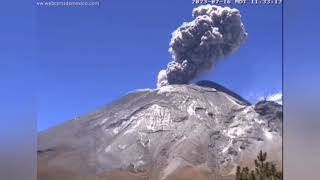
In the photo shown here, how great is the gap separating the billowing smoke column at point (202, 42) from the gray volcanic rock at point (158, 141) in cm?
14

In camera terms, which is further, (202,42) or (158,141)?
→ (202,42)

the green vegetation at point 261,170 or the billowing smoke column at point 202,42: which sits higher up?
the billowing smoke column at point 202,42

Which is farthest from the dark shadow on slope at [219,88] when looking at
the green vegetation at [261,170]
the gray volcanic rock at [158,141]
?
the green vegetation at [261,170]

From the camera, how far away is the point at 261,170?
11.5ft

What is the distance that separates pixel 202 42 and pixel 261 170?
3.02 ft

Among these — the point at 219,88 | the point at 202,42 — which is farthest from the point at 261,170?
the point at 202,42

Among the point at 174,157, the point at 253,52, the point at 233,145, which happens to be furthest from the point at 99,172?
the point at 253,52

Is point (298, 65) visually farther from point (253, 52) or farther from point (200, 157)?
point (200, 157)

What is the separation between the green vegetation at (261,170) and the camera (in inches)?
137

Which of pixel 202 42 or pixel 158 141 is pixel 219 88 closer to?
pixel 202 42

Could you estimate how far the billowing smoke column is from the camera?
3.48 metres

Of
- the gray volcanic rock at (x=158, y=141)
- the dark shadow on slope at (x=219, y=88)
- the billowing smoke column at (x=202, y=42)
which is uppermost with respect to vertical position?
the billowing smoke column at (x=202, y=42)

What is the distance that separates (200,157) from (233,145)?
0.74 ft

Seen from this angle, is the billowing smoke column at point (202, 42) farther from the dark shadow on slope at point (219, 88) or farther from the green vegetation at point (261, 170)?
the green vegetation at point (261, 170)
